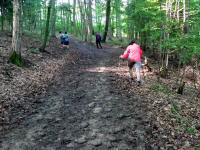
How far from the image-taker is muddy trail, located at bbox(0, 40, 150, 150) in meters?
7.76

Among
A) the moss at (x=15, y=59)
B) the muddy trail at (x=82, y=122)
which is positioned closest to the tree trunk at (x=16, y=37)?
the moss at (x=15, y=59)

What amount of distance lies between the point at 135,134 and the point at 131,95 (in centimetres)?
384

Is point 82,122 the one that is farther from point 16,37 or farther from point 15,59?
point 16,37

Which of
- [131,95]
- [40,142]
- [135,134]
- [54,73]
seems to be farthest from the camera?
[54,73]

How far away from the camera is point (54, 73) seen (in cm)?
1706

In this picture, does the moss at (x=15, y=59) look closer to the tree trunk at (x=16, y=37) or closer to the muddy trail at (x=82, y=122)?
the tree trunk at (x=16, y=37)

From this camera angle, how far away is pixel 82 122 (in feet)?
30.1

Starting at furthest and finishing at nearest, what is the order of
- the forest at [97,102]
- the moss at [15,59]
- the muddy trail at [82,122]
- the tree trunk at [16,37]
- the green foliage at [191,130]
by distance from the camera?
the moss at [15,59]
the tree trunk at [16,37]
the green foliage at [191,130]
the forest at [97,102]
the muddy trail at [82,122]

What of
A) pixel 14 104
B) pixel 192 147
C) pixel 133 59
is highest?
pixel 133 59

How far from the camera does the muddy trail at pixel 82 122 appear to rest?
7762 mm

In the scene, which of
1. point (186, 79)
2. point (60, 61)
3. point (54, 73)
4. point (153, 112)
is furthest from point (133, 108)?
point (60, 61)

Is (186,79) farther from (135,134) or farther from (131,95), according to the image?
(135,134)

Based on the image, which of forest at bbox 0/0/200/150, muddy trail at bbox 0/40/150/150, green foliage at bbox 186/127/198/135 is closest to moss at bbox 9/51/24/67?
forest at bbox 0/0/200/150

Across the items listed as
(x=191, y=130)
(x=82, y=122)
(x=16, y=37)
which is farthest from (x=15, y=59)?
(x=191, y=130)
